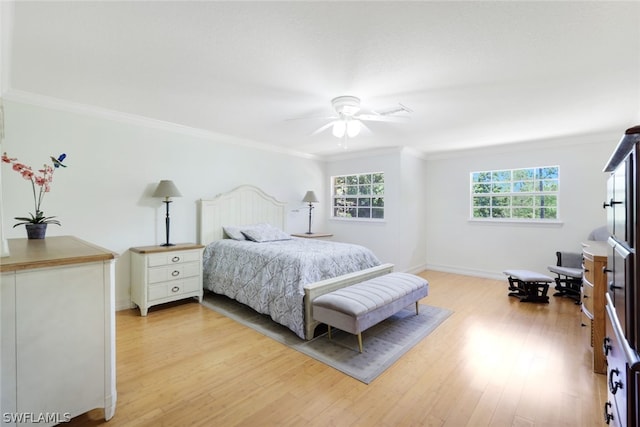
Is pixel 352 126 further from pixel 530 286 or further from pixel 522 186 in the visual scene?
pixel 522 186

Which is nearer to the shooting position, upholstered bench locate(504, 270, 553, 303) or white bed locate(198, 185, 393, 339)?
white bed locate(198, 185, 393, 339)

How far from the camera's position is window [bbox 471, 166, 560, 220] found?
4.57m

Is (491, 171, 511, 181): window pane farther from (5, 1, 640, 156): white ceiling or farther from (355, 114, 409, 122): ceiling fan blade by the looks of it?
(355, 114, 409, 122): ceiling fan blade

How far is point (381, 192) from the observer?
5.42m

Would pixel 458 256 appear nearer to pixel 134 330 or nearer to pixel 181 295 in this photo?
pixel 181 295

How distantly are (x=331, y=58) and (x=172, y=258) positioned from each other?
2.86 meters

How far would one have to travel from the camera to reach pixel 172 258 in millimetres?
3494

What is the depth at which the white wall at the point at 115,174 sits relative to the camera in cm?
287

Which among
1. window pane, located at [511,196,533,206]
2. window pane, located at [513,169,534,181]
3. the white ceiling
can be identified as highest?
the white ceiling

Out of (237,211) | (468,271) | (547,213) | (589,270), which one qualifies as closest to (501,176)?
(547,213)

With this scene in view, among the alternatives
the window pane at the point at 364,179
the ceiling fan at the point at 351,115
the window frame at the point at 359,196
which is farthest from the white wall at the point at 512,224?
the ceiling fan at the point at 351,115

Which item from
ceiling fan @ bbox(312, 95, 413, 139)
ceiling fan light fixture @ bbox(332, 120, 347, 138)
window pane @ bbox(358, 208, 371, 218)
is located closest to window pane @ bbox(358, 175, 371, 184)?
window pane @ bbox(358, 208, 371, 218)

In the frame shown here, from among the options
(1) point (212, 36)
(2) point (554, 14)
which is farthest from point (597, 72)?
(1) point (212, 36)

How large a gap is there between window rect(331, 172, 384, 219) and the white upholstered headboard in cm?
140
